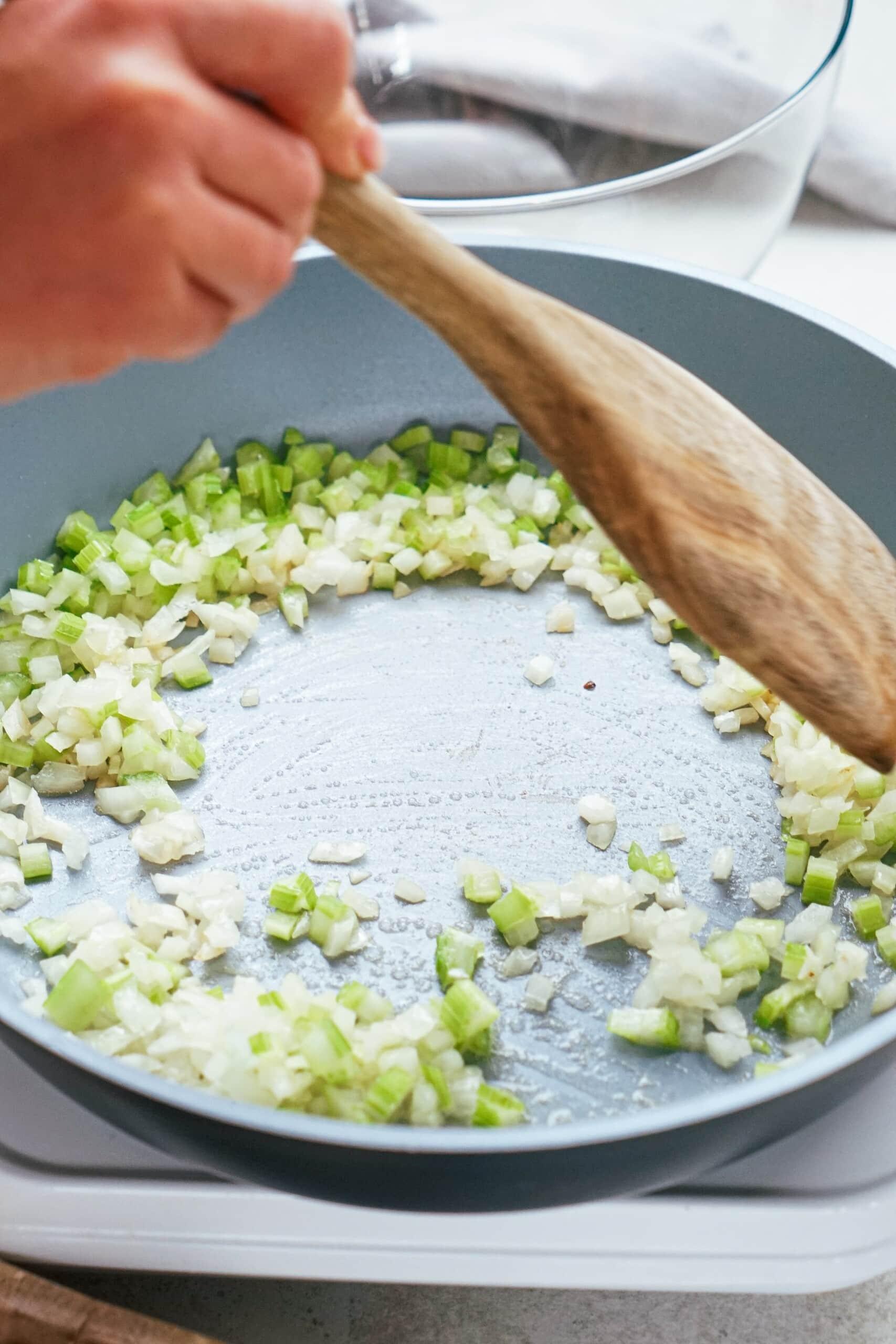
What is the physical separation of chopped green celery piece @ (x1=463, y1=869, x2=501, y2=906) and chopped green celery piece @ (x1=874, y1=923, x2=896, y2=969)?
0.89ft

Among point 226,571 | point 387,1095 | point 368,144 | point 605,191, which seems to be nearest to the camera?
point 368,144

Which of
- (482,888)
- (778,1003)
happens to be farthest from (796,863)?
(482,888)

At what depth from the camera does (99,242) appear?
1.82ft

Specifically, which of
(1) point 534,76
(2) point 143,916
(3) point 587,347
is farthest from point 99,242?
(1) point 534,76

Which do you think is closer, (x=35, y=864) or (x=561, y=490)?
(x=35, y=864)

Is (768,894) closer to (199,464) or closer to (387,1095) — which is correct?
(387,1095)

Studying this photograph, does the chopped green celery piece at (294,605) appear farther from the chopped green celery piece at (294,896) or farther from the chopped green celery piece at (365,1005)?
the chopped green celery piece at (365,1005)

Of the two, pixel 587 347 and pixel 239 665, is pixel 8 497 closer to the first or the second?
pixel 239 665

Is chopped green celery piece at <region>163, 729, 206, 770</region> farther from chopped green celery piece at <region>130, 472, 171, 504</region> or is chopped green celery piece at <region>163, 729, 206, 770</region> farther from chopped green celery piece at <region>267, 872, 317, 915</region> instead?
chopped green celery piece at <region>130, 472, 171, 504</region>

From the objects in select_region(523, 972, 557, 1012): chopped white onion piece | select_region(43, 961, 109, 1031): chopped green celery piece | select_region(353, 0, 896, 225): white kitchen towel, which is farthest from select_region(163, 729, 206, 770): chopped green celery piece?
select_region(353, 0, 896, 225): white kitchen towel

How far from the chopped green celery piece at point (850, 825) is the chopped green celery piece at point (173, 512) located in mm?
657

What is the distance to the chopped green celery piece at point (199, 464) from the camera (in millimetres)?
1280

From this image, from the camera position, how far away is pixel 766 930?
0.92 metres

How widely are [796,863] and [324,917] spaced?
0.36m
